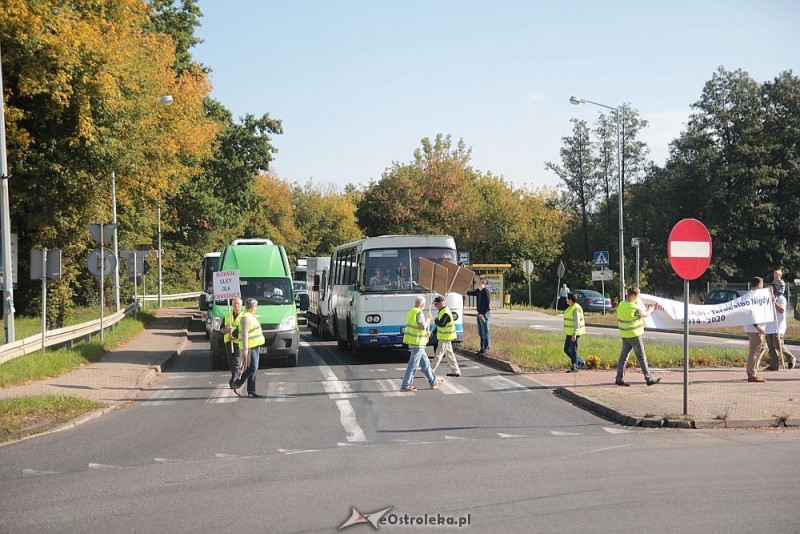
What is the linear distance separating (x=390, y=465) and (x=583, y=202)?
72.9 metres

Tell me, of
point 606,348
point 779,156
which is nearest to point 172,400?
point 606,348

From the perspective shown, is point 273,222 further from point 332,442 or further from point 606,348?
point 332,442

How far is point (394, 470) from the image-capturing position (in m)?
8.90

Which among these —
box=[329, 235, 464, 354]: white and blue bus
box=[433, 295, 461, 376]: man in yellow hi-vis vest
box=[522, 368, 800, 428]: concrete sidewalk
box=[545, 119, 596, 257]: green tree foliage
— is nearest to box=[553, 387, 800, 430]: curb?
box=[522, 368, 800, 428]: concrete sidewalk

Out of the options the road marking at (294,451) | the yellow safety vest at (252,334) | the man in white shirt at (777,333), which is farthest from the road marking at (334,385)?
the man in white shirt at (777,333)

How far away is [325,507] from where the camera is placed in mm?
7324

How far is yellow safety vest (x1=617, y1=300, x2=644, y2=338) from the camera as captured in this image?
15.4m

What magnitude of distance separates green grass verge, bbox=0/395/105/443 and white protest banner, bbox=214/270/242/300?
5342mm

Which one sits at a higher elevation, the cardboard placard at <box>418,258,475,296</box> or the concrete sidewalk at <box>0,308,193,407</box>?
the cardboard placard at <box>418,258,475,296</box>

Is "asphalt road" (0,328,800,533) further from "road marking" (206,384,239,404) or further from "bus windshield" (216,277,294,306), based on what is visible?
"bus windshield" (216,277,294,306)

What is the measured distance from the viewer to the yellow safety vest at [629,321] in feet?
50.5

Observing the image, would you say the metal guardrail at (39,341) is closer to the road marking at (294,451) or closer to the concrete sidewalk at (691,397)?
the road marking at (294,451)

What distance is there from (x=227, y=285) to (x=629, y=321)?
8.52m

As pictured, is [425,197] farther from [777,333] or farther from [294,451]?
[294,451]
